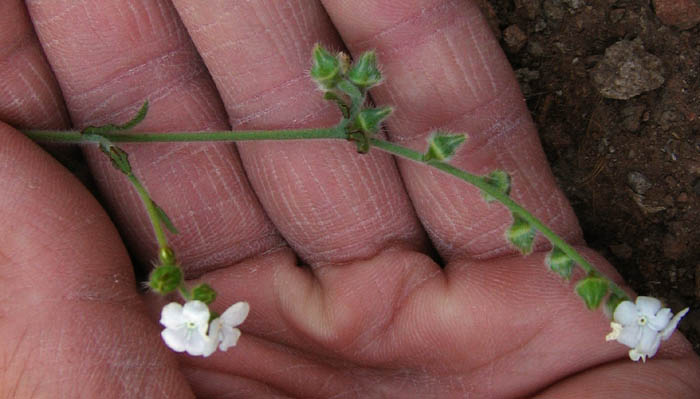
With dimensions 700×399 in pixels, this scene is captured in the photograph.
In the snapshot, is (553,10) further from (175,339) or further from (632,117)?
(175,339)

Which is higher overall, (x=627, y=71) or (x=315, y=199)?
(x=315, y=199)

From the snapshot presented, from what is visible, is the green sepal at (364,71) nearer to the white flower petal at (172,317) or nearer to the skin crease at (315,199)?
the skin crease at (315,199)

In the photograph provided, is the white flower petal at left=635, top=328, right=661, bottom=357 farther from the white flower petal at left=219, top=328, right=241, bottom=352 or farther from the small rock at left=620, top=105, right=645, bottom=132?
the small rock at left=620, top=105, right=645, bottom=132

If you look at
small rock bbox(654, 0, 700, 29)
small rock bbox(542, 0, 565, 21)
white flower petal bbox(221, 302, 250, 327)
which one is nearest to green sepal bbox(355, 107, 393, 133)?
white flower petal bbox(221, 302, 250, 327)

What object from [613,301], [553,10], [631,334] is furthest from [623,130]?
[631,334]

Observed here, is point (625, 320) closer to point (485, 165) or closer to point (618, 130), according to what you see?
point (485, 165)

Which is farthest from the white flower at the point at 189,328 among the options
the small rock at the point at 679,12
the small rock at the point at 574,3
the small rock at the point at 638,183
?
the small rock at the point at 679,12

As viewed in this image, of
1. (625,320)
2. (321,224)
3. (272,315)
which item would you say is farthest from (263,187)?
(625,320)
